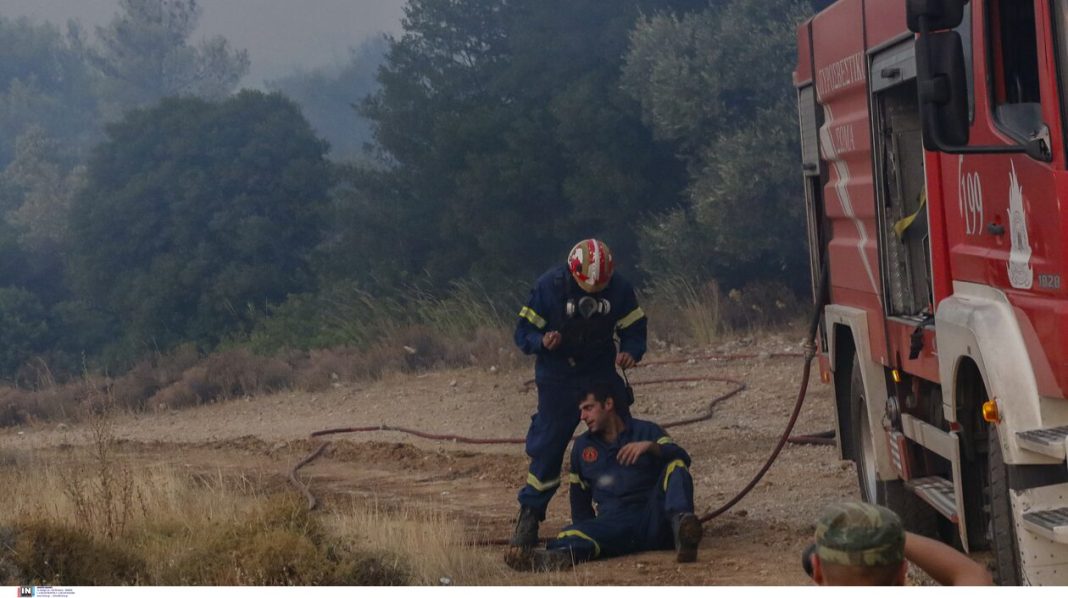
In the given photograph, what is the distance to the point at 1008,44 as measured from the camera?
539 centimetres

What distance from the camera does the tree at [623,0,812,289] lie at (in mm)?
22125

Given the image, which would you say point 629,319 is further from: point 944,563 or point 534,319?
point 944,563

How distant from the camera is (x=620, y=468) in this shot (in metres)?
8.11

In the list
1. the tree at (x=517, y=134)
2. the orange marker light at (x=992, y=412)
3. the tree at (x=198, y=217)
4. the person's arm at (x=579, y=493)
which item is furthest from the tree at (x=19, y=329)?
the orange marker light at (x=992, y=412)

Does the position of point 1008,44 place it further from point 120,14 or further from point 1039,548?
point 120,14

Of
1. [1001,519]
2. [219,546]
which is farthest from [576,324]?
[1001,519]

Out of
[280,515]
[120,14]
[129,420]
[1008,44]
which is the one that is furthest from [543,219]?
[1008,44]

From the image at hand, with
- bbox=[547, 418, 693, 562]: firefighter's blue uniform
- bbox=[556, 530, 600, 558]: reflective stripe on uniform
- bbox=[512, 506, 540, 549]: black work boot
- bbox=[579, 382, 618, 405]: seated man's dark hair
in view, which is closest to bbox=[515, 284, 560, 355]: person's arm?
bbox=[579, 382, 618, 405]: seated man's dark hair

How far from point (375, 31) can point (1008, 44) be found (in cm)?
2588

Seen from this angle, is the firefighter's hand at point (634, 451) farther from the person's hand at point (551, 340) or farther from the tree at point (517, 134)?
the tree at point (517, 134)

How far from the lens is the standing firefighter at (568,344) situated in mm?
8352

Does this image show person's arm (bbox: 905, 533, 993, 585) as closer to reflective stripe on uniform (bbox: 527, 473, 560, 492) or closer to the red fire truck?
the red fire truck

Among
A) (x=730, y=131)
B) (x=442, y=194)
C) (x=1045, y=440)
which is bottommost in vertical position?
(x=1045, y=440)

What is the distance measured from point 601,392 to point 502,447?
584 cm
